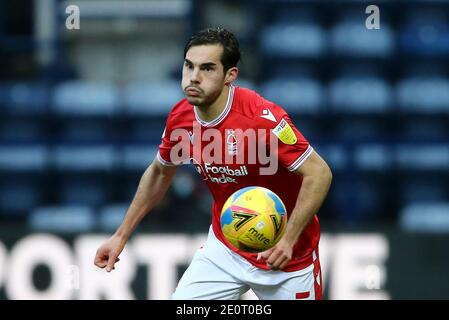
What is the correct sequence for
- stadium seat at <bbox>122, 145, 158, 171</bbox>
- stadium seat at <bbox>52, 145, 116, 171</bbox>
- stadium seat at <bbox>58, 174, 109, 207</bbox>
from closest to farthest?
stadium seat at <bbox>122, 145, 158, 171</bbox>, stadium seat at <bbox>52, 145, 116, 171</bbox>, stadium seat at <bbox>58, 174, 109, 207</bbox>

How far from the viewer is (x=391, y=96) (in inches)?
412

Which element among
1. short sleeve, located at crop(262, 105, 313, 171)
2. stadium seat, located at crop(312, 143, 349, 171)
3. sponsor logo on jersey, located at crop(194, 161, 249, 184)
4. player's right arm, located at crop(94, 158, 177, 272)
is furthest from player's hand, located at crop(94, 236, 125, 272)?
stadium seat, located at crop(312, 143, 349, 171)

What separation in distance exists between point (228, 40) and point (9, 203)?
5.63 m

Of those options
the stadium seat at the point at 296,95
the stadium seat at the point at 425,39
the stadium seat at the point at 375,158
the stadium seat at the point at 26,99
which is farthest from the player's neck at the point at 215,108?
the stadium seat at the point at 425,39

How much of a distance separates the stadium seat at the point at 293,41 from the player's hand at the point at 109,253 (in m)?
5.56

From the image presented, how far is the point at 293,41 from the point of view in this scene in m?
10.7

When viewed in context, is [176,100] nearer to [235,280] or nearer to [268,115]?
[235,280]

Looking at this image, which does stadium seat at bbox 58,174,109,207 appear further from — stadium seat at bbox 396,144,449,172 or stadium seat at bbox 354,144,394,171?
stadium seat at bbox 396,144,449,172

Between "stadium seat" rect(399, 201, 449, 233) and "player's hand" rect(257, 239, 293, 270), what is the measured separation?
422cm

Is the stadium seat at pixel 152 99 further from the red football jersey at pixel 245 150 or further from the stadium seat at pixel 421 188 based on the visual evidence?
the red football jersey at pixel 245 150

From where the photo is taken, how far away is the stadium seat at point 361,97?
10.3 meters

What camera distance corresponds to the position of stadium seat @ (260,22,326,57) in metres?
10.7
